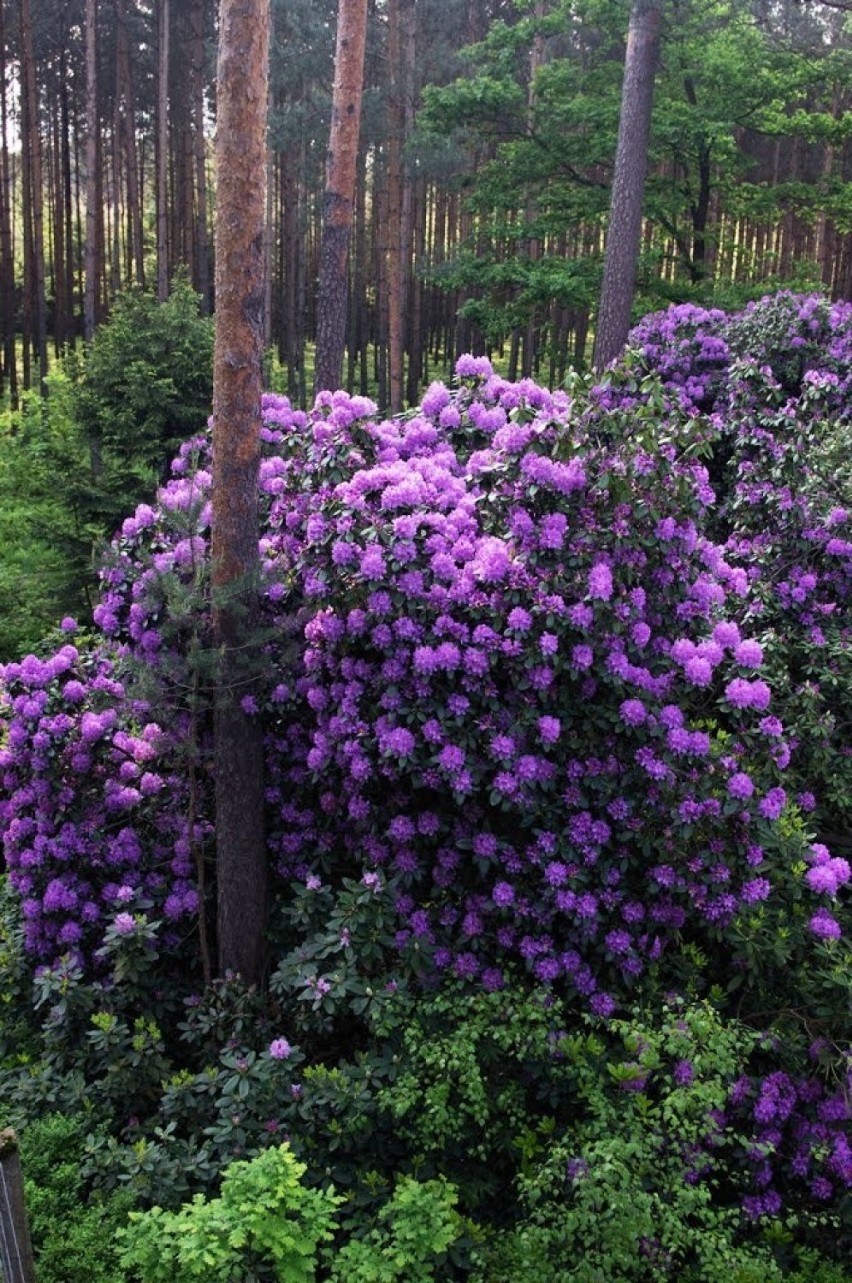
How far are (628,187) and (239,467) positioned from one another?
816 centimetres

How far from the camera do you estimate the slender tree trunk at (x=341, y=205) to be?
8.82m

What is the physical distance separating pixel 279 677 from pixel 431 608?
2.72 feet

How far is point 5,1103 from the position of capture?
397 centimetres

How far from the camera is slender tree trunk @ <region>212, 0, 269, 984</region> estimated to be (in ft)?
12.8

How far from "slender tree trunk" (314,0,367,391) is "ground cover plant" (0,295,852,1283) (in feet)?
15.7

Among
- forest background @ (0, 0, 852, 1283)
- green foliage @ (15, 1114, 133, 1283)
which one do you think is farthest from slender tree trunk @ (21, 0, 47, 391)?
green foliage @ (15, 1114, 133, 1283)

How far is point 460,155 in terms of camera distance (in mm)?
18125

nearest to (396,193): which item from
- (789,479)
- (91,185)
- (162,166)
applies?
(162,166)

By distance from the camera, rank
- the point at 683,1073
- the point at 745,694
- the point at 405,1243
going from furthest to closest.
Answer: the point at 745,694 → the point at 683,1073 → the point at 405,1243

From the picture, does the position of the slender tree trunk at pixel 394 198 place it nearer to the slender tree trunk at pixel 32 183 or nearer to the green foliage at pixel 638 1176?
the slender tree trunk at pixel 32 183

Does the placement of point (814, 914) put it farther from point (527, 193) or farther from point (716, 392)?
point (527, 193)

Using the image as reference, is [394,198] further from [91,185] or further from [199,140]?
[199,140]

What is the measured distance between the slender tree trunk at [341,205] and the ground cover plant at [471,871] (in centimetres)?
477

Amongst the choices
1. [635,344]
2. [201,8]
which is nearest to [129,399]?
[635,344]
